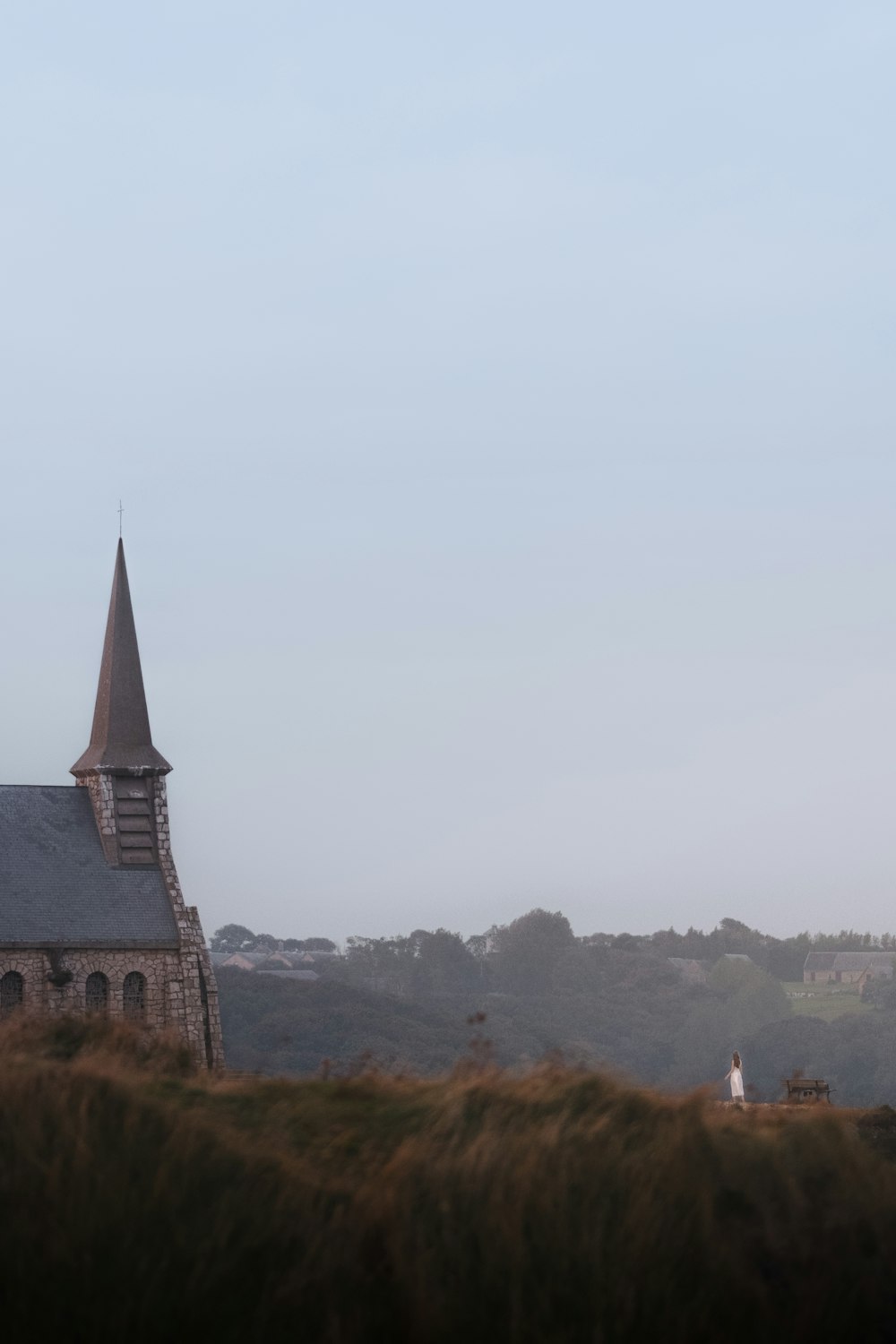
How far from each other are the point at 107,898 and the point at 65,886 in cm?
102

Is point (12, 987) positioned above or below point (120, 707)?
below

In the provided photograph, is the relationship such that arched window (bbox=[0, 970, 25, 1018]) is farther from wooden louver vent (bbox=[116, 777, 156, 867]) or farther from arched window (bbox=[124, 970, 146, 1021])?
wooden louver vent (bbox=[116, 777, 156, 867])

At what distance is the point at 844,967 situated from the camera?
547 feet

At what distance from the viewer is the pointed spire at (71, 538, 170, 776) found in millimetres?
47562

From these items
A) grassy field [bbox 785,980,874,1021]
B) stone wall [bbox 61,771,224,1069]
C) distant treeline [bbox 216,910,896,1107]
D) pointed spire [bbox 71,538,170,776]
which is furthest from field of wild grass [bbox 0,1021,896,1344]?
grassy field [bbox 785,980,874,1021]

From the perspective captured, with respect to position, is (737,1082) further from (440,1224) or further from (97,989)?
(97,989)

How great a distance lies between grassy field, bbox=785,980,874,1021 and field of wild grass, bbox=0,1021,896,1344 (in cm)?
12228

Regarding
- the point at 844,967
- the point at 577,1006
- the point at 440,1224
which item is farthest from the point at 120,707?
the point at 844,967

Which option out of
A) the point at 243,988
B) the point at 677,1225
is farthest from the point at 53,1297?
the point at 243,988

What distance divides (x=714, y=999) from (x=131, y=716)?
309 feet

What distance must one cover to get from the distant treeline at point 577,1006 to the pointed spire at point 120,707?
102ft

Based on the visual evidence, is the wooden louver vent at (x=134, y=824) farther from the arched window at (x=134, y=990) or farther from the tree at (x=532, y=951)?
the tree at (x=532, y=951)

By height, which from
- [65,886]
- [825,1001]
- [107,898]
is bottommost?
[825,1001]

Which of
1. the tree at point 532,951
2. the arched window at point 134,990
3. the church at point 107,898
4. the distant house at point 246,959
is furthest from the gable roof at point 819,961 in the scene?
the arched window at point 134,990
